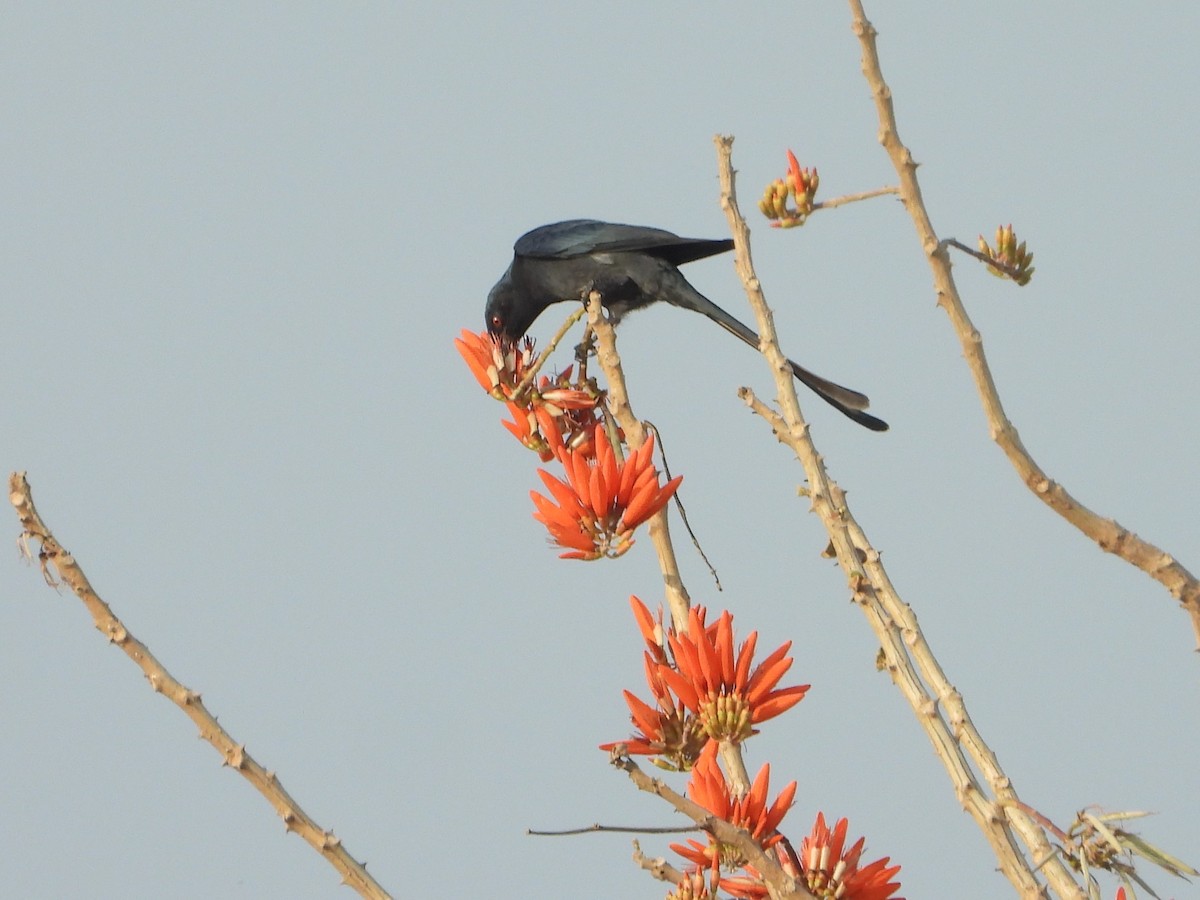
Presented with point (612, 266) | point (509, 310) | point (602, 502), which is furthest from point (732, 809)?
point (509, 310)

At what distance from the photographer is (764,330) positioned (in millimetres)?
2586

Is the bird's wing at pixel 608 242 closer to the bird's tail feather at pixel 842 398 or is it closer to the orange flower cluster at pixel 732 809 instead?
the bird's tail feather at pixel 842 398

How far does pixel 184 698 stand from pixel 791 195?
73.4 inches

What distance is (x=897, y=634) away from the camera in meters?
2.30

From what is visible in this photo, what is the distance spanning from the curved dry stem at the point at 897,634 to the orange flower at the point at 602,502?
0.26 meters

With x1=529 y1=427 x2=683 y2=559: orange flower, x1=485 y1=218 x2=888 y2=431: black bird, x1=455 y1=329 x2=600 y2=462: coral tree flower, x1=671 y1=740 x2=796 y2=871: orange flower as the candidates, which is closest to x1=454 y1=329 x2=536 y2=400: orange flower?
x1=455 y1=329 x2=600 y2=462: coral tree flower

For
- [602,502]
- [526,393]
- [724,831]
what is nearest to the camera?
[724,831]

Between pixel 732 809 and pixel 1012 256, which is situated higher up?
pixel 1012 256

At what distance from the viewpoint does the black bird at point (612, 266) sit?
255 inches

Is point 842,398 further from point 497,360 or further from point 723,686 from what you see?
point 723,686

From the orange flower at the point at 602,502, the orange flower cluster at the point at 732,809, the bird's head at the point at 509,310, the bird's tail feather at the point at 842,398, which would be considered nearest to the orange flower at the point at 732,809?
the orange flower cluster at the point at 732,809

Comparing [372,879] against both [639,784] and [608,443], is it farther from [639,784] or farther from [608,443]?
[608,443]

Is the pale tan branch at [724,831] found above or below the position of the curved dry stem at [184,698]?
below

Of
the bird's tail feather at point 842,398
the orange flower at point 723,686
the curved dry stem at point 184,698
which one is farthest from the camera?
the bird's tail feather at point 842,398
